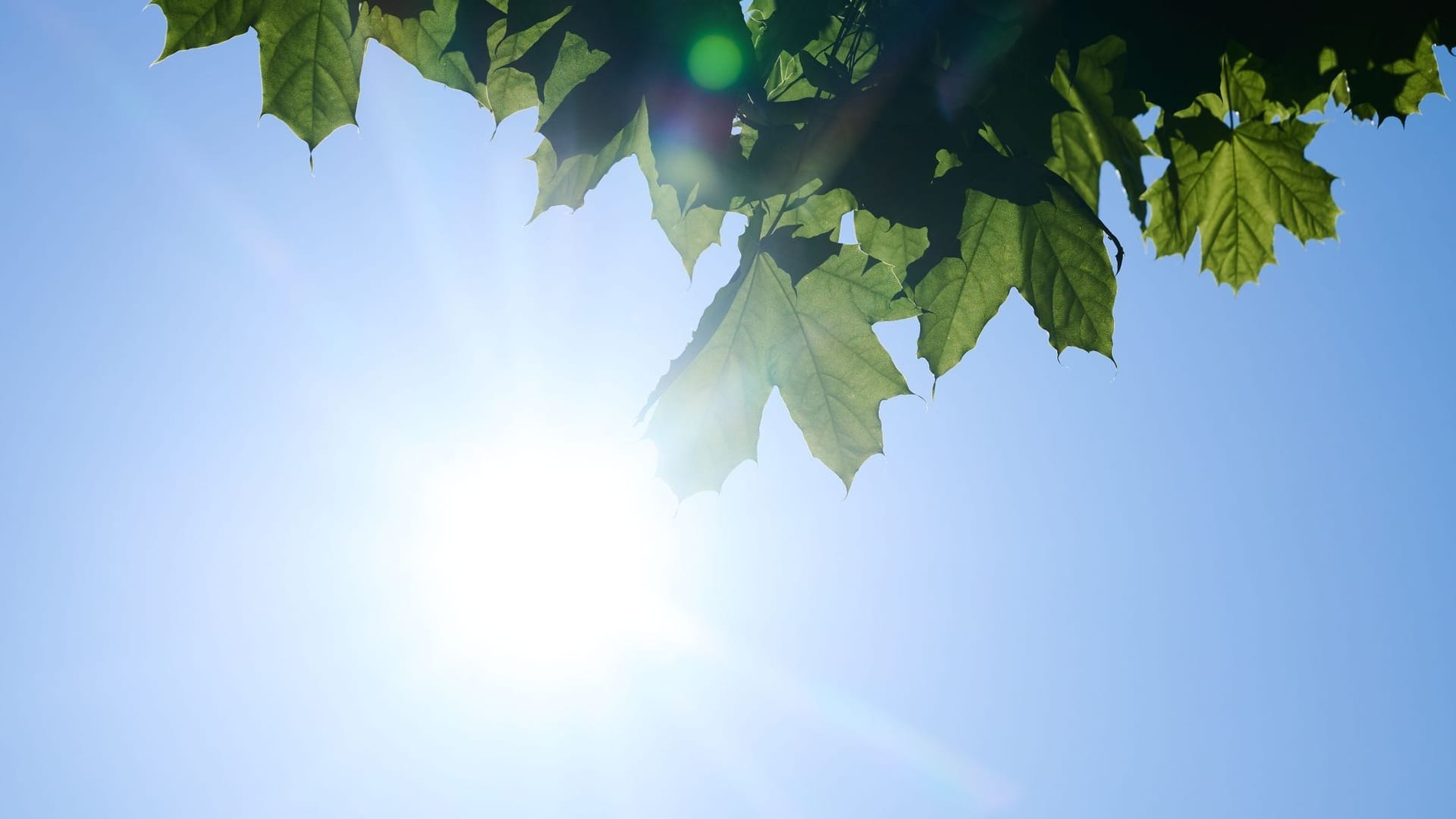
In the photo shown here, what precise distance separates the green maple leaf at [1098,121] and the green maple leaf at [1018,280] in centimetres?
17

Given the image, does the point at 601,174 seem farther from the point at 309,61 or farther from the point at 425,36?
the point at 309,61

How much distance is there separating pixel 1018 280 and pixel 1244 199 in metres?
0.81

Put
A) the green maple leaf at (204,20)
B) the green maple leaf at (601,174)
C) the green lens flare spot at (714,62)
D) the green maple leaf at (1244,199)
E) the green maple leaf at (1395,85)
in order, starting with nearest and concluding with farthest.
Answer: the green lens flare spot at (714,62)
the green maple leaf at (204,20)
the green maple leaf at (601,174)
the green maple leaf at (1395,85)
the green maple leaf at (1244,199)

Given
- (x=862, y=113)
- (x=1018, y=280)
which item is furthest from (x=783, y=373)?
(x=862, y=113)

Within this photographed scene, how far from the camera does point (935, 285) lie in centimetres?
185

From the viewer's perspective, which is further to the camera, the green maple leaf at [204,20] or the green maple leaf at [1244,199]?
the green maple leaf at [1244,199]

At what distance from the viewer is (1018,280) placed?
6.14ft

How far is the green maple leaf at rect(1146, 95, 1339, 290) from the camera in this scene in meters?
2.11

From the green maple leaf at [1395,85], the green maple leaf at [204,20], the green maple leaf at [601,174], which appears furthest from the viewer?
the green maple leaf at [1395,85]

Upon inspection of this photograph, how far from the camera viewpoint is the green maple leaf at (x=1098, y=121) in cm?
145

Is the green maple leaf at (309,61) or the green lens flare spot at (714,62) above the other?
the green lens flare spot at (714,62)

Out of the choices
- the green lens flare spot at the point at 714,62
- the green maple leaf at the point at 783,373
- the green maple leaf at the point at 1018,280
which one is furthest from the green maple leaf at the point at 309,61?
the green maple leaf at the point at 1018,280

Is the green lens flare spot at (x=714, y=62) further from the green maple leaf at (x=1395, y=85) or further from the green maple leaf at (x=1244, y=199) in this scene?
the green maple leaf at (x=1395, y=85)

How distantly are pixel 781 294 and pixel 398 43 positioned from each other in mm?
906
